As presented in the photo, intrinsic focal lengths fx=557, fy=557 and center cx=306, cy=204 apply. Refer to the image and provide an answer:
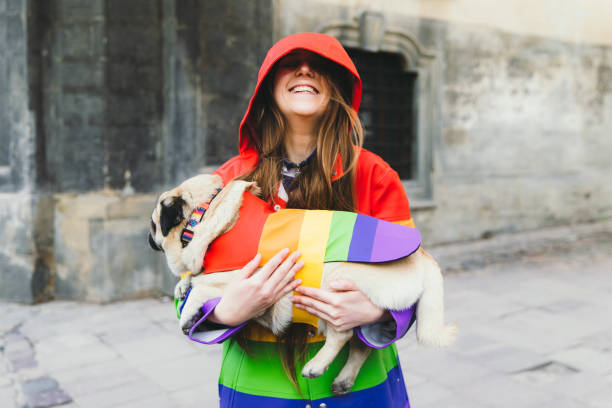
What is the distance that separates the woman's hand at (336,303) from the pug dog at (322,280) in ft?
0.08

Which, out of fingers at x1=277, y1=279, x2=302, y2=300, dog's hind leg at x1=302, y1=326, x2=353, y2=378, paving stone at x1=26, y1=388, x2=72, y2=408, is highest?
fingers at x1=277, y1=279, x2=302, y2=300

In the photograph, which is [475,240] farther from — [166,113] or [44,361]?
[44,361]

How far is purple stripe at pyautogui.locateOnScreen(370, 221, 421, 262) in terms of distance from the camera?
155 centimetres

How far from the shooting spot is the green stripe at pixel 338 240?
1535mm

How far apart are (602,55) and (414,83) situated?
458cm

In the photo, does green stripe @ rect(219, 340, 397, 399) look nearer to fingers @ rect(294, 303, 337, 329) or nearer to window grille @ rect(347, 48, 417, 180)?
fingers @ rect(294, 303, 337, 329)

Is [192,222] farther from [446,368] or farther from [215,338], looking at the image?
[446,368]

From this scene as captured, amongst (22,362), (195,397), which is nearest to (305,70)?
(195,397)

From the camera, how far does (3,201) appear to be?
5648mm

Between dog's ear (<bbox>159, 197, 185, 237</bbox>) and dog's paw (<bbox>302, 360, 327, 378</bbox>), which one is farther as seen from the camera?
dog's ear (<bbox>159, 197, 185, 237</bbox>)

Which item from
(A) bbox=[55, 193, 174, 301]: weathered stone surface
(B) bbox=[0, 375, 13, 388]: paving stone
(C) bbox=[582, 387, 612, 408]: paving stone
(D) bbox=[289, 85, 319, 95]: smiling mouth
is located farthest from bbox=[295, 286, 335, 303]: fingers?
(A) bbox=[55, 193, 174, 301]: weathered stone surface

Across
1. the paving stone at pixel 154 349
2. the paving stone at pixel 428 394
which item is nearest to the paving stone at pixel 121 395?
the paving stone at pixel 154 349

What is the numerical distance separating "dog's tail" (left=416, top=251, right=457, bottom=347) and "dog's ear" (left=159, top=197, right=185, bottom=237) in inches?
30.4

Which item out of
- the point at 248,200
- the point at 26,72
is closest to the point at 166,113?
the point at 26,72
